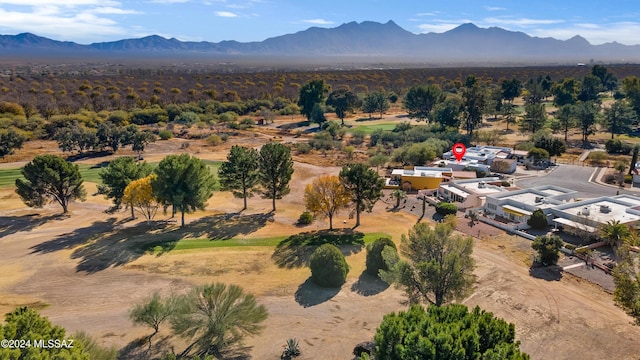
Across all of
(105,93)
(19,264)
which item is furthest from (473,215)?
(105,93)

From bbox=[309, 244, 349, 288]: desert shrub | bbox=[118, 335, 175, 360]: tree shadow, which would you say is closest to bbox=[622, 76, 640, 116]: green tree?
bbox=[309, 244, 349, 288]: desert shrub

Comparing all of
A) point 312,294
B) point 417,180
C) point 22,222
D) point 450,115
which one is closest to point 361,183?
point 312,294

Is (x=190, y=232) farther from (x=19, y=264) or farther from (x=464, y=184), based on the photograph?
(x=464, y=184)

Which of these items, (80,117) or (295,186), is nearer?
(295,186)

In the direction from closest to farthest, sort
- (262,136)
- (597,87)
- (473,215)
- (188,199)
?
(188,199) < (473,215) < (262,136) < (597,87)

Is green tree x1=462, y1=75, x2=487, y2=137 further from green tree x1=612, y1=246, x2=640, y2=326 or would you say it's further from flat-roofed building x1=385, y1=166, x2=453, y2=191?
green tree x1=612, y1=246, x2=640, y2=326

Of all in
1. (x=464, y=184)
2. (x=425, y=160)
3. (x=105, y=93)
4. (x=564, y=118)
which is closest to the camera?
(x=464, y=184)
